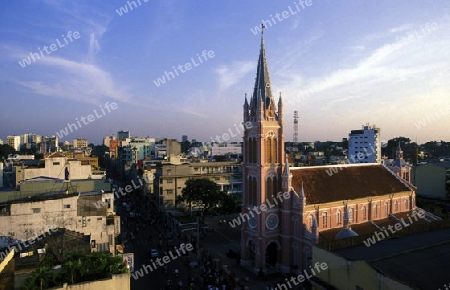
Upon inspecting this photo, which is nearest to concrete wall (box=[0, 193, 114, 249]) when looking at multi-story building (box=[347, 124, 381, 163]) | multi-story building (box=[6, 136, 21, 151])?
multi-story building (box=[347, 124, 381, 163])

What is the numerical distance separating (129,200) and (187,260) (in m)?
36.7

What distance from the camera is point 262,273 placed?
30875mm

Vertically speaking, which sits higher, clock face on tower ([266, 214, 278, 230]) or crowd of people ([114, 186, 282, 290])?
clock face on tower ([266, 214, 278, 230])

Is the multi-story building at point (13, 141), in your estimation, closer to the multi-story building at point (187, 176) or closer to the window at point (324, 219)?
the multi-story building at point (187, 176)

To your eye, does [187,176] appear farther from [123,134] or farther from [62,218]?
[123,134]

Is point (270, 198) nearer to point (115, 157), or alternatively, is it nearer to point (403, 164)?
point (403, 164)

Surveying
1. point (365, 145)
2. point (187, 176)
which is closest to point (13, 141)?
point (187, 176)

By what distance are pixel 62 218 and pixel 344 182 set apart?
2803cm

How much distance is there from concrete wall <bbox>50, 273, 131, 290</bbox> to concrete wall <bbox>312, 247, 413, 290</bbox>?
10.5 m

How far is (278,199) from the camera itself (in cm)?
3250

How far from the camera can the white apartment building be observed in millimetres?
25797

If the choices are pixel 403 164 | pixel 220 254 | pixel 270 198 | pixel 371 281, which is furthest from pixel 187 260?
pixel 403 164

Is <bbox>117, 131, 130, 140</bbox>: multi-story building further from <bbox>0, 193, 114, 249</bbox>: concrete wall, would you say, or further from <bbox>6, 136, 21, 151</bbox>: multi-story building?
<bbox>0, 193, 114, 249</bbox>: concrete wall

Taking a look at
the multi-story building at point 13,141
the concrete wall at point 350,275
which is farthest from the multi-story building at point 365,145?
the multi-story building at point 13,141
